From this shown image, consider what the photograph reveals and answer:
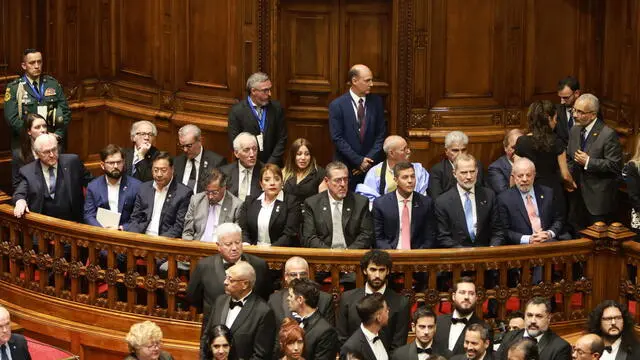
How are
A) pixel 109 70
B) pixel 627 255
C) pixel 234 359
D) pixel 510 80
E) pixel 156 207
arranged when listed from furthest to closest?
pixel 109 70
pixel 510 80
pixel 156 207
pixel 627 255
pixel 234 359

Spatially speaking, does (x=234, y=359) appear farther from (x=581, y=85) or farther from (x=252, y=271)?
(x=581, y=85)

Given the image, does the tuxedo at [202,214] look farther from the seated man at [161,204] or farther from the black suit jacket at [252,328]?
the black suit jacket at [252,328]

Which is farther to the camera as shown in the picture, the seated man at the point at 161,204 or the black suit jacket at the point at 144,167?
the black suit jacket at the point at 144,167

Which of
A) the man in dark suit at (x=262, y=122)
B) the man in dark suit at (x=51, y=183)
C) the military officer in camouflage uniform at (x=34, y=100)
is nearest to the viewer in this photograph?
the man in dark suit at (x=51, y=183)

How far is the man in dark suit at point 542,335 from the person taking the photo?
36.1 feet

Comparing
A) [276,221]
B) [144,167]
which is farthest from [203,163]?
[276,221]

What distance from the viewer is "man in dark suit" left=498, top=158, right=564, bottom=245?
40.6 feet

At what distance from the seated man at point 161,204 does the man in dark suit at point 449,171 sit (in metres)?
1.93

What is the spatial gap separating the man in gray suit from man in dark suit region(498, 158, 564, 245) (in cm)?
195

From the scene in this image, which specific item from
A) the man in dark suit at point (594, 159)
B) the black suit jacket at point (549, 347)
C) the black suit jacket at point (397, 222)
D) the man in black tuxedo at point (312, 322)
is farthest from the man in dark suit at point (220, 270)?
the man in dark suit at point (594, 159)

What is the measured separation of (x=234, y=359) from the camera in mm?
10875

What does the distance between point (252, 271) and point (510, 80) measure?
4.18 m

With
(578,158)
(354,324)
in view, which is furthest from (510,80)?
(354,324)

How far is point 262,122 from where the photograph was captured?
1384cm
